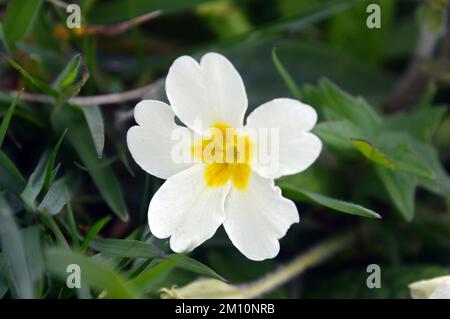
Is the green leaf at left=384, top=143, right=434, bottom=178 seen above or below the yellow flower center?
below

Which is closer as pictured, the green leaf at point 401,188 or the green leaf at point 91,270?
the green leaf at point 91,270

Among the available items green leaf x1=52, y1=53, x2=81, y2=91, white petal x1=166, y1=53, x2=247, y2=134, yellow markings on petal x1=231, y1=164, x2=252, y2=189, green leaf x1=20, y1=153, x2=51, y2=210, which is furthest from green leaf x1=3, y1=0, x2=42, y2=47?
yellow markings on petal x1=231, y1=164, x2=252, y2=189

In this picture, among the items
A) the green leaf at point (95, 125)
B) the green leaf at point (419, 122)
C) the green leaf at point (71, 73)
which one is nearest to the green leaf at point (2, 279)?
the green leaf at point (95, 125)

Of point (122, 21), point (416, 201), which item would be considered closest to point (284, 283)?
point (416, 201)

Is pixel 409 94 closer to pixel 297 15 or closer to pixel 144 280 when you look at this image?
pixel 297 15

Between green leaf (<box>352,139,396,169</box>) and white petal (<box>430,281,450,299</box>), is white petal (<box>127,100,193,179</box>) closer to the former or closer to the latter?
green leaf (<box>352,139,396,169</box>)

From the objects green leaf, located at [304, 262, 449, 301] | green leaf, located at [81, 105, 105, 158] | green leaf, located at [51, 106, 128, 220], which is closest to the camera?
green leaf, located at [81, 105, 105, 158]

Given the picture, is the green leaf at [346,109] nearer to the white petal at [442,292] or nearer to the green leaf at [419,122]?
the green leaf at [419,122]
